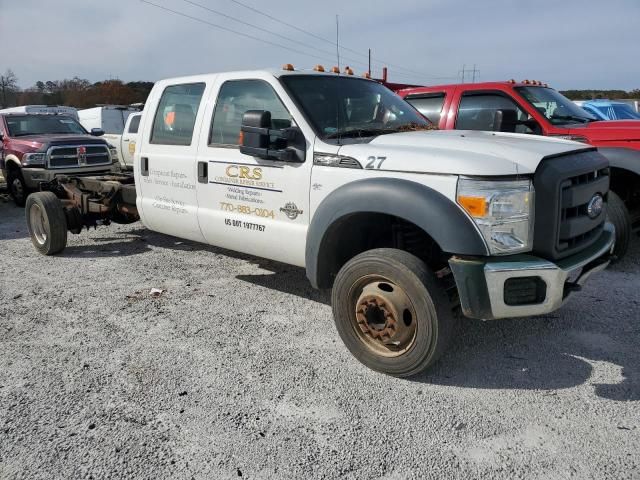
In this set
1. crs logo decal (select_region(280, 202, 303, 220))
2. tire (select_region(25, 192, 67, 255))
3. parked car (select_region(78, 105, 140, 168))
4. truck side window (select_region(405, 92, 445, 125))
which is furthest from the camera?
parked car (select_region(78, 105, 140, 168))

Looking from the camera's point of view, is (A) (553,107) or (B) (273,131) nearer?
(B) (273,131)

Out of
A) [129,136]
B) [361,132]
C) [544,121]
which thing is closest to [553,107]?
[544,121]

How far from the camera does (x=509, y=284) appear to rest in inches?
116

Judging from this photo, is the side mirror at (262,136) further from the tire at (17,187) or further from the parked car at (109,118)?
the parked car at (109,118)

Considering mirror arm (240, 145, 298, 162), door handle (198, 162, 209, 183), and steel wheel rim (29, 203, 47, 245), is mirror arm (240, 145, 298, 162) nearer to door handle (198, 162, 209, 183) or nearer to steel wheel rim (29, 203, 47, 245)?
door handle (198, 162, 209, 183)

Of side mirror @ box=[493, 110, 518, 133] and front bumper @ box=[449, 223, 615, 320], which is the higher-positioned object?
Result: side mirror @ box=[493, 110, 518, 133]

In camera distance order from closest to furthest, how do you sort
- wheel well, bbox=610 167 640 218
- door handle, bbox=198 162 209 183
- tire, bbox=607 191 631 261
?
door handle, bbox=198 162 209 183 < tire, bbox=607 191 631 261 < wheel well, bbox=610 167 640 218

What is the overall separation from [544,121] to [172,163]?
4.33 meters

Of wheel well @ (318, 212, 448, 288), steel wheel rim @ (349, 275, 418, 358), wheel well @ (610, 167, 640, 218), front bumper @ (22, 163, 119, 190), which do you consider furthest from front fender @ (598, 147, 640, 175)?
front bumper @ (22, 163, 119, 190)

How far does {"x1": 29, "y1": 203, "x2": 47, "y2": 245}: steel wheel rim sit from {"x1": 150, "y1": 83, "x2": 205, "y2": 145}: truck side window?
2275mm

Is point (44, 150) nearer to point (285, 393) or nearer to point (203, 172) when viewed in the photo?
point (203, 172)

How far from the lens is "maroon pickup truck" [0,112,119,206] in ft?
31.4

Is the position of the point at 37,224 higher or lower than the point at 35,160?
lower

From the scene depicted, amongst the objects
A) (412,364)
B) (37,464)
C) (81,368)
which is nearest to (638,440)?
(412,364)
